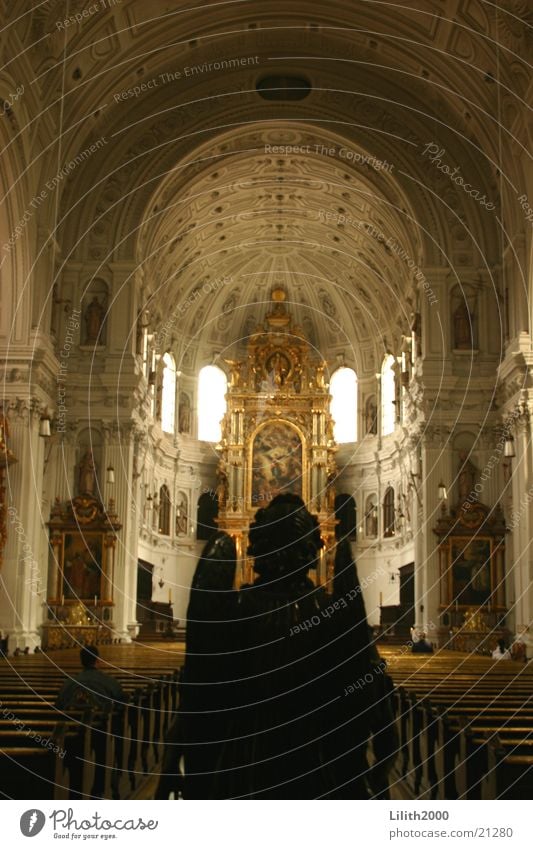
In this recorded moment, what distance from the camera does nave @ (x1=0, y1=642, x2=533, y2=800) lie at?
7824 mm

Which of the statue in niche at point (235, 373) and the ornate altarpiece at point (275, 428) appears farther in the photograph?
the statue in niche at point (235, 373)

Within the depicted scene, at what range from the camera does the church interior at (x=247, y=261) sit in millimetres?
25266

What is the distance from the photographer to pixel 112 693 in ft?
33.5

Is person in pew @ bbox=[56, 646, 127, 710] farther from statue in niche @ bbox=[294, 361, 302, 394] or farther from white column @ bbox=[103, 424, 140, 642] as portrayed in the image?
statue in niche @ bbox=[294, 361, 302, 394]

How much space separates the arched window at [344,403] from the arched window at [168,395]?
745 centimetres

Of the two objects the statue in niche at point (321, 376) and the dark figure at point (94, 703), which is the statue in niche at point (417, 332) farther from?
the dark figure at point (94, 703)

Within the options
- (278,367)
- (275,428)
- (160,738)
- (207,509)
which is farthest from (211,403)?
(160,738)

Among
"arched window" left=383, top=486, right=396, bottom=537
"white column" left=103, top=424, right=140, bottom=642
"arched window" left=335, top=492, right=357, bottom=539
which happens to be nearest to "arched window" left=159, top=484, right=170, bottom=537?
"arched window" left=335, top=492, right=357, bottom=539

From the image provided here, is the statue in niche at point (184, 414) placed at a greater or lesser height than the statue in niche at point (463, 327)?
lesser

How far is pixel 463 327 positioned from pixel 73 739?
2460 centimetres

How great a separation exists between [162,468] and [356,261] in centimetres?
1133

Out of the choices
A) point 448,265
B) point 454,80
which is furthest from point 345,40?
point 448,265

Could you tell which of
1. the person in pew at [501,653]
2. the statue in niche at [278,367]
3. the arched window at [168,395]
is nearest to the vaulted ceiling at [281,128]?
the arched window at [168,395]
